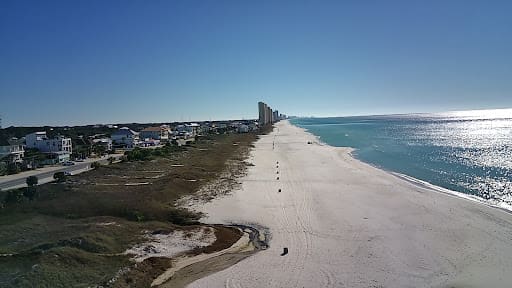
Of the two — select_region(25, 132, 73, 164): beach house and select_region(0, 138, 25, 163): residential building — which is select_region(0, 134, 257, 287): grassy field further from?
select_region(25, 132, 73, 164): beach house

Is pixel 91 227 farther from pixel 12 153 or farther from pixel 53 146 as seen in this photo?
pixel 53 146

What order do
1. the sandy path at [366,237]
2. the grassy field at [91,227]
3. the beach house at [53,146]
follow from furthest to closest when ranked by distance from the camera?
the beach house at [53,146] < the sandy path at [366,237] < the grassy field at [91,227]

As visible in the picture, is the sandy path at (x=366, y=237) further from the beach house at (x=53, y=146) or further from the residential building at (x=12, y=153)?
the residential building at (x=12, y=153)

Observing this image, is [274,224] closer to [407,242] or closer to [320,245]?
[320,245]

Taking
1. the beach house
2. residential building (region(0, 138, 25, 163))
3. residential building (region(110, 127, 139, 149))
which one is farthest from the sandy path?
residential building (region(110, 127, 139, 149))

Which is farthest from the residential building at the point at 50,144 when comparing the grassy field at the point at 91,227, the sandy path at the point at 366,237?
the sandy path at the point at 366,237
